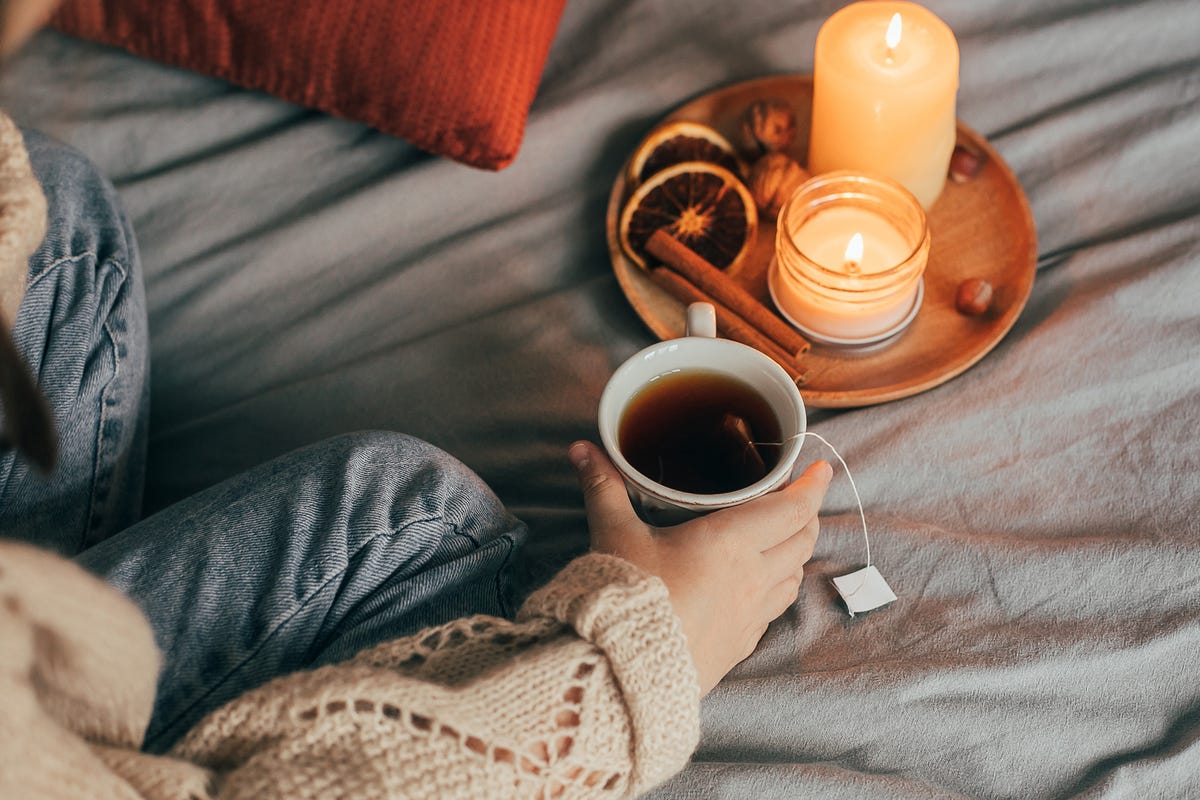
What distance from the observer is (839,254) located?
31.7 inches

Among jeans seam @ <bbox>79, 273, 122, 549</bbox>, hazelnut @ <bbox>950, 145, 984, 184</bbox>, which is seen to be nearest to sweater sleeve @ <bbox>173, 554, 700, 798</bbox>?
jeans seam @ <bbox>79, 273, 122, 549</bbox>

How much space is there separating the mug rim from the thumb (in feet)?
0.04

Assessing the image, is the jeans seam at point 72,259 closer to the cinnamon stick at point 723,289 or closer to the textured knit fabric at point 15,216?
the textured knit fabric at point 15,216

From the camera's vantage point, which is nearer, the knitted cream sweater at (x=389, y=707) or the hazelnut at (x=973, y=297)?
the knitted cream sweater at (x=389, y=707)

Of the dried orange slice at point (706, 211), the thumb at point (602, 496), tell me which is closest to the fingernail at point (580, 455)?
the thumb at point (602, 496)

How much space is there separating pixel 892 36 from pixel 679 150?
199 millimetres

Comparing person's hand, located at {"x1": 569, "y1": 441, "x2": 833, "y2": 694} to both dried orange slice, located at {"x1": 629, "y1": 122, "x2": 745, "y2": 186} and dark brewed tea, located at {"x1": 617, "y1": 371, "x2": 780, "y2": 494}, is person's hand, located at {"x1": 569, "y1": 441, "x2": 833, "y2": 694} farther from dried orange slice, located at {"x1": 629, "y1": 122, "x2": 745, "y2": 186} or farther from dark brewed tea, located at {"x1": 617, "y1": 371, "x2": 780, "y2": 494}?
dried orange slice, located at {"x1": 629, "y1": 122, "x2": 745, "y2": 186}

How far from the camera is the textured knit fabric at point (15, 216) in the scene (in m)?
0.54

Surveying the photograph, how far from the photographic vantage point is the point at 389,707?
1.72 feet

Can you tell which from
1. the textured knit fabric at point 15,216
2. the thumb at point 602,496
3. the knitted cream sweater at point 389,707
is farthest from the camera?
the thumb at point 602,496

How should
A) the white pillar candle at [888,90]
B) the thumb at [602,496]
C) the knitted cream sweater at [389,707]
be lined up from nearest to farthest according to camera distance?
1. the knitted cream sweater at [389,707]
2. the thumb at [602,496]
3. the white pillar candle at [888,90]

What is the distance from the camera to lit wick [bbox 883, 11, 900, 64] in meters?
0.77

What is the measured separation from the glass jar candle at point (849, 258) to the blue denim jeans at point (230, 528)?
0.29 m

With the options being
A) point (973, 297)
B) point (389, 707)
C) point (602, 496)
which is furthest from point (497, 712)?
point (973, 297)
